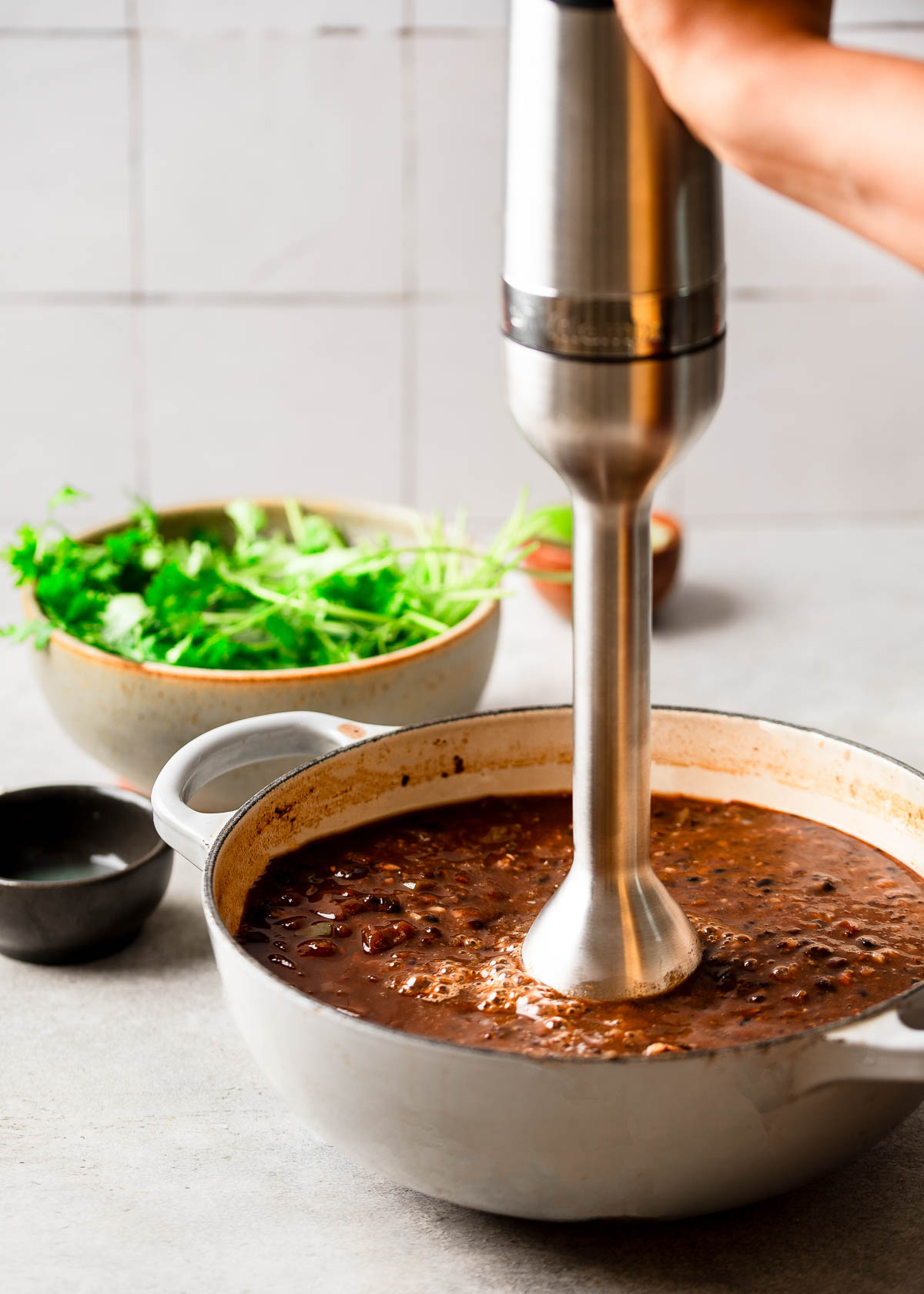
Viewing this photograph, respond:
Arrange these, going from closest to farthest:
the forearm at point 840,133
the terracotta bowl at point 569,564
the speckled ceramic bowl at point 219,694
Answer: the forearm at point 840,133 < the speckled ceramic bowl at point 219,694 < the terracotta bowl at point 569,564

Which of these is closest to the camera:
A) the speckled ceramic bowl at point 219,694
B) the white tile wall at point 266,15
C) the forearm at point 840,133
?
the forearm at point 840,133

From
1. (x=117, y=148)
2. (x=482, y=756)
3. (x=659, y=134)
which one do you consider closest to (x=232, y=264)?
(x=117, y=148)

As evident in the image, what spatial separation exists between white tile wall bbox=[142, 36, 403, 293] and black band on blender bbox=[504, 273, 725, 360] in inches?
57.3

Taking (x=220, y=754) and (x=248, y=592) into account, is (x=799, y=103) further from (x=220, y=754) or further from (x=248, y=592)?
(x=248, y=592)

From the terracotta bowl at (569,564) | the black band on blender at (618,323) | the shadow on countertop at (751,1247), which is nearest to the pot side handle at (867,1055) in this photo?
the shadow on countertop at (751,1247)

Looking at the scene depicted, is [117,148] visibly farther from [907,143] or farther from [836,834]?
[907,143]

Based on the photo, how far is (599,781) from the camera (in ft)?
1.99

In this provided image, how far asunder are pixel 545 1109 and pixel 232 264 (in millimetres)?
1585

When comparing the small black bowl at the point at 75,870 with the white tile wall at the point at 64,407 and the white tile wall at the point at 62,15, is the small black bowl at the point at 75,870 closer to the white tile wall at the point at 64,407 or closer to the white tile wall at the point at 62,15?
the white tile wall at the point at 64,407

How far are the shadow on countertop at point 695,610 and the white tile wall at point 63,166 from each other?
35.9 inches

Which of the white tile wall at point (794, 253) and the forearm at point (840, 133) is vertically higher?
the forearm at point (840, 133)

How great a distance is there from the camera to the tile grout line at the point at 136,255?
5.97 feet

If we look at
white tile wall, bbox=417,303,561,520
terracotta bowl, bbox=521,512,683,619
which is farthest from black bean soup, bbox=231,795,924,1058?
white tile wall, bbox=417,303,561,520

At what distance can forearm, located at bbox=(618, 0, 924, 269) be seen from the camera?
418 mm
